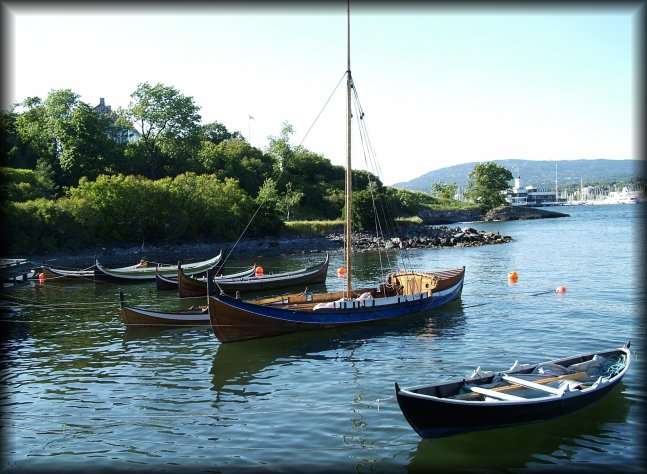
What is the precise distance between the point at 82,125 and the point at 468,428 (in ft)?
257

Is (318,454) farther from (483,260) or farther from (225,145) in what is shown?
(225,145)

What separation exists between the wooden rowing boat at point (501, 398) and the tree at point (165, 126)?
85.5 metres

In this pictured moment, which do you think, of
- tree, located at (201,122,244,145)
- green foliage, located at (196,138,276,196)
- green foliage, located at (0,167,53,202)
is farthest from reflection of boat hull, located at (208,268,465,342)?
tree, located at (201,122,244,145)

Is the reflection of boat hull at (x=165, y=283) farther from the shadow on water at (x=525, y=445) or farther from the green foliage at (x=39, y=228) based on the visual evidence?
the shadow on water at (x=525, y=445)

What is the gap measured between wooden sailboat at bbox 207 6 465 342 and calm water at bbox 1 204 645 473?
60 centimetres

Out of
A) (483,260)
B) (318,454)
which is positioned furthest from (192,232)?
(318,454)

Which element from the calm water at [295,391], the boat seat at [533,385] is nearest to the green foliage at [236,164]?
the calm water at [295,391]

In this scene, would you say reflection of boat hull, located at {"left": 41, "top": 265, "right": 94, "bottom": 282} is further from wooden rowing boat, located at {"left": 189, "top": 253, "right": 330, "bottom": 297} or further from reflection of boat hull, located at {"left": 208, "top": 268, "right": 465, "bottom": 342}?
reflection of boat hull, located at {"left": 208, "top": 268, "right": 465, "bottom": 342}

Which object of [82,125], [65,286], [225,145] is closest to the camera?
[65,286]

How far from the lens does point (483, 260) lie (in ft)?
168

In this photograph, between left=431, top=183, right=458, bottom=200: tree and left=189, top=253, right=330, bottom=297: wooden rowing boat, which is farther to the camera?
left=431, top=183, right=458, bottom=200: tree

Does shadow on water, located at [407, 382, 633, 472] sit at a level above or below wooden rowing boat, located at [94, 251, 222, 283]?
below

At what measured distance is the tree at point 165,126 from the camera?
9294 centimetres

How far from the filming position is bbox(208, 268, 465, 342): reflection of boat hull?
21078mm
